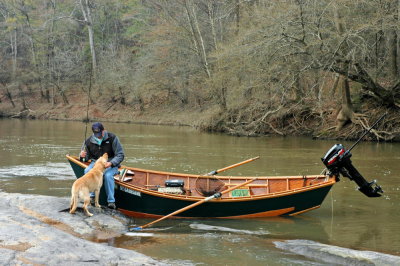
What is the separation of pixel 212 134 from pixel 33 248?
2348cm

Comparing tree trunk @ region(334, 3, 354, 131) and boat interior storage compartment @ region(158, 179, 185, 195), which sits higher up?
tree trunk @ region(334, 3, 354, 131)

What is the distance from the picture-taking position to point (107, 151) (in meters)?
9.38

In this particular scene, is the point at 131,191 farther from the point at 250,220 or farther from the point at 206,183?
the point at 250,220

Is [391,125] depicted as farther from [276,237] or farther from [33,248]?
[33,248]

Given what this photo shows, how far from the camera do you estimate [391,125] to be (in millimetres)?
23609

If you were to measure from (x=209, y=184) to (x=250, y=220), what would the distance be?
1327 mm

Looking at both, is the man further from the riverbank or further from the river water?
the riverbank

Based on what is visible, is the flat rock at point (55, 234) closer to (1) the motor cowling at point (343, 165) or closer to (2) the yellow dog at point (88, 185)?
(2) the yellow dog at point (88, 185)

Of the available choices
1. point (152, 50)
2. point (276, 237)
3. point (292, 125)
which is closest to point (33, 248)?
point (276, 237)

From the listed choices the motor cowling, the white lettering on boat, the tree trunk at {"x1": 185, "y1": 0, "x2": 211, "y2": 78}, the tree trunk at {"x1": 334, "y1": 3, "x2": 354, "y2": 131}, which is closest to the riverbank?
the tree trunk at {"x1": 334, "y1": 3, "x2": 354, "y2": 131}

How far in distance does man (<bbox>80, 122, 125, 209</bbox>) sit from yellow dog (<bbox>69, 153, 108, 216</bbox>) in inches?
7.4

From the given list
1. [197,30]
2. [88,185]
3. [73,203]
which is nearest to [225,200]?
[88,185]

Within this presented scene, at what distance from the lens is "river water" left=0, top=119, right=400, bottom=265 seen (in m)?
7.48

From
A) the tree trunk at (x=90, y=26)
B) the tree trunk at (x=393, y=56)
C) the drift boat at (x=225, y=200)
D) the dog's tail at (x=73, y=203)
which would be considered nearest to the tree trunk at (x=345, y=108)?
the tree trunk at (x=393, y=56)
